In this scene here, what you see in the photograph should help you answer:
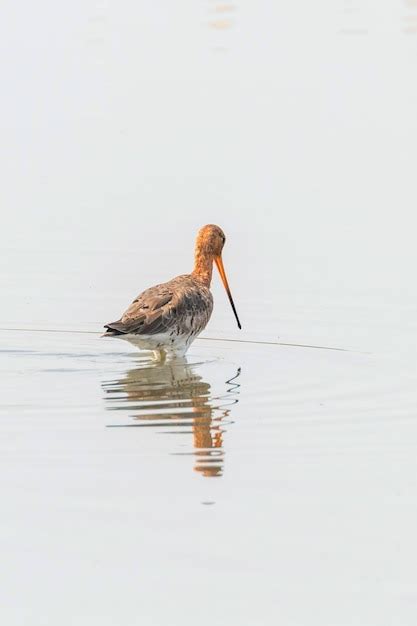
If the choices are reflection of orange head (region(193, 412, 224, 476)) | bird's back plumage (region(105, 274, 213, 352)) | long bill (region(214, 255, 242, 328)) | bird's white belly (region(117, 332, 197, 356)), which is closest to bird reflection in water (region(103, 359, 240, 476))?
reflection of orange head (region(193, 412, 224, 476))

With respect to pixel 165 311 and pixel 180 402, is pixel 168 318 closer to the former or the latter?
pixel 165 311

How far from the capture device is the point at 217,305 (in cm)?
1426

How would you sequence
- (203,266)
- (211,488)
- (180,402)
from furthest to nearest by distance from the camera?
(203,266), (180,402), (211,488)

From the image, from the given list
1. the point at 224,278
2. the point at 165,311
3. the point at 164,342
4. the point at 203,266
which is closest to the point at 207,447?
the point at 164,342

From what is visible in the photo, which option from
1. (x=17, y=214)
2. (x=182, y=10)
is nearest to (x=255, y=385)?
(x=17, y=214)

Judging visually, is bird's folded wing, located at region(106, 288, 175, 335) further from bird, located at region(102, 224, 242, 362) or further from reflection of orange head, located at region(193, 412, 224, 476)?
reflection of orange head, located at region(193, 412, 224, 476)

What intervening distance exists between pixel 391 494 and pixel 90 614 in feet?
7.16

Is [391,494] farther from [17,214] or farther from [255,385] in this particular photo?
[17,214]

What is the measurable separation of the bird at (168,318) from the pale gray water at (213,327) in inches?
7.7

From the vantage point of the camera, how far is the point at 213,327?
13.6 meters

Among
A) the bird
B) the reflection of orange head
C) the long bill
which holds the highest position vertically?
the reflection of orange head

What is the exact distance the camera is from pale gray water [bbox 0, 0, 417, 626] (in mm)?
7156

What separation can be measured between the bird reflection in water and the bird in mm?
167

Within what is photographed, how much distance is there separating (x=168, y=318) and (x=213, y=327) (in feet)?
4.88
